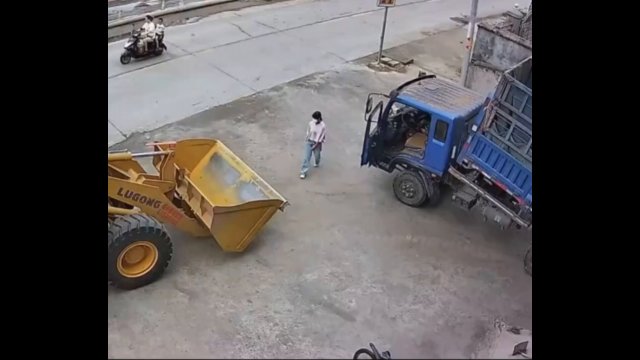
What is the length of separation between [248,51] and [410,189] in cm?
584

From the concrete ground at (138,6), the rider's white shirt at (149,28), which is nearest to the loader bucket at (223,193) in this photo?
the rider's white shirt at (149,28)

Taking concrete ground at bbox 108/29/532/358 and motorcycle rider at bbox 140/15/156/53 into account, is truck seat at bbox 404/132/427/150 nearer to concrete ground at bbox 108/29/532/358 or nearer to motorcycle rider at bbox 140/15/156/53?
concrete ground at bbox 108/29/532/358

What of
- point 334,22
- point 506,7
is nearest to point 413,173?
point 334,22

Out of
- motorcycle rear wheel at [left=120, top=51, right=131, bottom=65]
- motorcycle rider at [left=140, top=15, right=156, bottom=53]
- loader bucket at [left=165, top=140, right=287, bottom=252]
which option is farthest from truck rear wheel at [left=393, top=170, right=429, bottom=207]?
motorcycle rear wheel at [left=120, top=51, right=131, bottom=65]

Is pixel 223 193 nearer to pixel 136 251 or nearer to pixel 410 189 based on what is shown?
pixel 136 251

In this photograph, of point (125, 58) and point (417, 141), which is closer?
point (417, 141)

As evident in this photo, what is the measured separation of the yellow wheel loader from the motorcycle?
16.9 feet

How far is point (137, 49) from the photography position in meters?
12.4

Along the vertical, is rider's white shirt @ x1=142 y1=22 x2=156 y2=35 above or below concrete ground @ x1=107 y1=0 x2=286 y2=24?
above

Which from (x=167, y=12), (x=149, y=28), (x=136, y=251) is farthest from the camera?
(x=167, y=12)

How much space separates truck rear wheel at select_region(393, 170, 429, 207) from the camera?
8.81 metres

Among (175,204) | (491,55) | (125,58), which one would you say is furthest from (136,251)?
(491,55)

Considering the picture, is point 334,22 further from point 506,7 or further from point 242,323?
point 242,323
